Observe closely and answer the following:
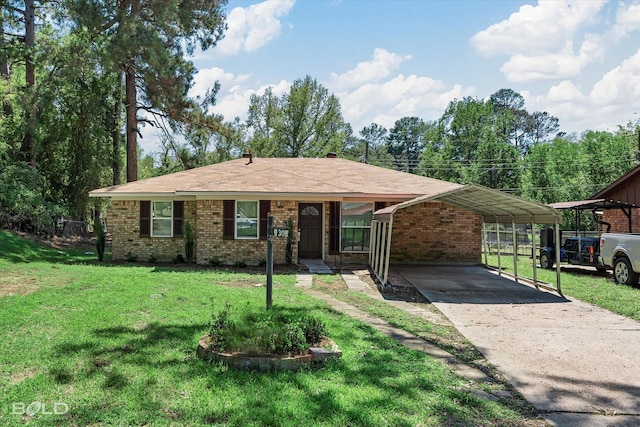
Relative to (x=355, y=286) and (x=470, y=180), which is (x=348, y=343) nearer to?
(x=355, y=286)

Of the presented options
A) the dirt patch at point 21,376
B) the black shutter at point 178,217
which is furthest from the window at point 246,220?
the dirt patch at point 21,376


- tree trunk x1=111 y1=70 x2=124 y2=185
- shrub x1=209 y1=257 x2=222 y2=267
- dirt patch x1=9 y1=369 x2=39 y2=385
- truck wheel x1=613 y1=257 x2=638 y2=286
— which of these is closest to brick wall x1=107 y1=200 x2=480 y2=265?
shrub x1=209 y1=257 x2=222 y2=267

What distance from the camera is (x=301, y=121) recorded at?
38.2m

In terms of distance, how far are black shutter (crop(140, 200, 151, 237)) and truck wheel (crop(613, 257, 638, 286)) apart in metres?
13.4

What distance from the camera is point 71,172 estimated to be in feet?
76.7

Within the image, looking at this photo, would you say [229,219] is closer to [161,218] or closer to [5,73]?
[161,218]

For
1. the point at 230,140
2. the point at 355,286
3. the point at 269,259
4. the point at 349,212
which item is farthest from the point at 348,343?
the point at 230,140

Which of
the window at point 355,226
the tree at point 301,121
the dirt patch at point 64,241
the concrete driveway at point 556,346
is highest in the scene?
the tree at point 301,121

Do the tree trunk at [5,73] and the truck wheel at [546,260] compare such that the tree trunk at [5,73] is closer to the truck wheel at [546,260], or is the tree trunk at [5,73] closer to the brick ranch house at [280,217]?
the brick ranch house at [280,217]

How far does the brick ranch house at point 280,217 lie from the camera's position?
571 inches

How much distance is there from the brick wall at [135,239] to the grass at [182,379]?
25.3 ft

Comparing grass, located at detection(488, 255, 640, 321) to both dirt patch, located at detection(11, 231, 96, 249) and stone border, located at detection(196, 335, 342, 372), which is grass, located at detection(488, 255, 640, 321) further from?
dirt patch, located at detection(11, 231, 96, 249)

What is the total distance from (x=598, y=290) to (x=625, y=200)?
23.8ft

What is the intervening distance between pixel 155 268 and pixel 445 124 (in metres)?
40.9
